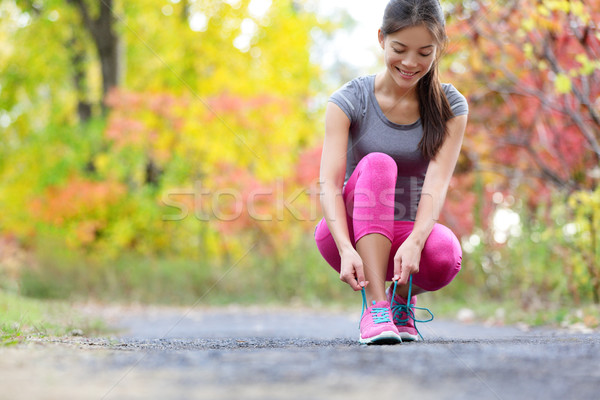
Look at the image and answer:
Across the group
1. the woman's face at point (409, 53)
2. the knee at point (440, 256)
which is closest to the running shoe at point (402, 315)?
the knee at point (440, 256)

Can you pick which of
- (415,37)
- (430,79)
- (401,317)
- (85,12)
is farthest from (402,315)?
(85,12)

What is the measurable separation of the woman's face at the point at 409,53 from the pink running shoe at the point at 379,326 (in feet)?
2.72

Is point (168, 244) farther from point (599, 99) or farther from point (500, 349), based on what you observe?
point (500, 349)

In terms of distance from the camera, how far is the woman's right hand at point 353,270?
203cm

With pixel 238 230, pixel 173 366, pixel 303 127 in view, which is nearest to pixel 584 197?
pixel 173 366

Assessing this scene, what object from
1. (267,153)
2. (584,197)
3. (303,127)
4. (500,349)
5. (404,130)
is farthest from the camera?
(303,127)

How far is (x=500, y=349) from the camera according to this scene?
5.40ft

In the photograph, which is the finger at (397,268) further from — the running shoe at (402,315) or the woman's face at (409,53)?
the woman's face at (409,53)

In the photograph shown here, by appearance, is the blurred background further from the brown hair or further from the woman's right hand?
the woman's right hand

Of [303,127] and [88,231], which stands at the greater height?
[303,127]

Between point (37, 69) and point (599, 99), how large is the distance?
8615 mm

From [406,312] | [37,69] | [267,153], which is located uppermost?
[37,69]

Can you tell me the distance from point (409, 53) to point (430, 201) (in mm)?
536

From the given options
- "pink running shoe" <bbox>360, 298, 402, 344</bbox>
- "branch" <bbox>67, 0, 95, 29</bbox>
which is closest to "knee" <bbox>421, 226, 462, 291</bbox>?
"pink running shoe" <bbox>360, 298, 402, 344</bbox>
